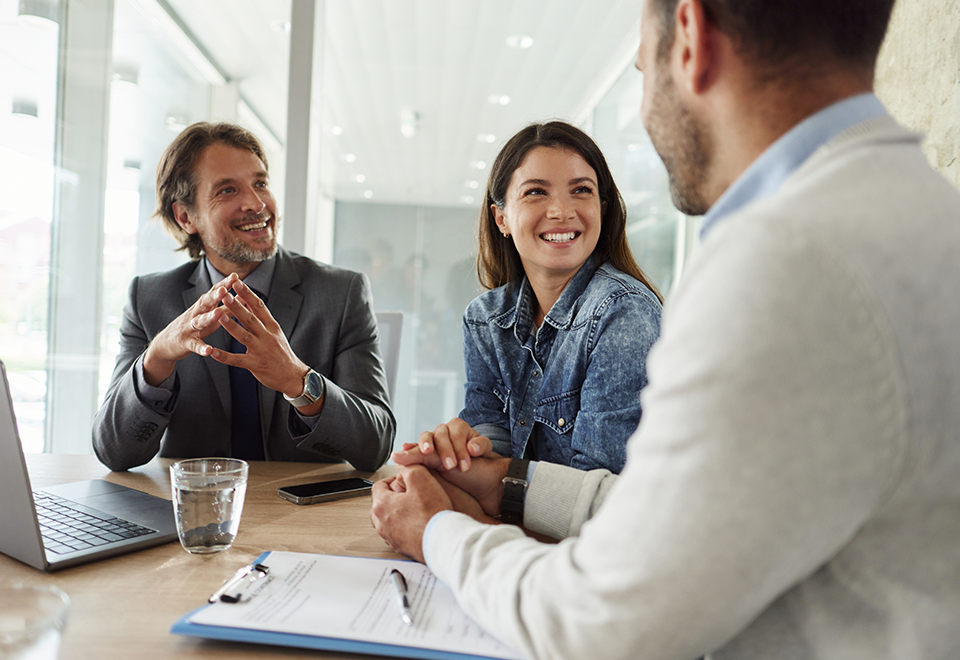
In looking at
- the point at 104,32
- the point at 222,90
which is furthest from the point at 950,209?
the point at 222,90

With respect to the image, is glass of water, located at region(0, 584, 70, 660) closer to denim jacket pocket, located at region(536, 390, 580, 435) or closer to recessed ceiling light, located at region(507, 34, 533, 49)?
denim jacket pocket, located at region(536, 390, 580, 435)

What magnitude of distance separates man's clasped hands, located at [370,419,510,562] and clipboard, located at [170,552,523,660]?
0.29 ft

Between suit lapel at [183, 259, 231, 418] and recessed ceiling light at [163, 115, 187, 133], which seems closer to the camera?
suit lapel at [183, 259, 231, 418]

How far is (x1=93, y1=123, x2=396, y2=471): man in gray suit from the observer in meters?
1.37

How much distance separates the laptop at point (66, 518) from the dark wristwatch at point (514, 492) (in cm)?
47

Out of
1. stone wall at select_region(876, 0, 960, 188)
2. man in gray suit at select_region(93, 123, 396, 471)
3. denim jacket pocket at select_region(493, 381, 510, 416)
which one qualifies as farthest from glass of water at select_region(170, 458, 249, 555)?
stone wall at select_region(876, 0, 960, 188)

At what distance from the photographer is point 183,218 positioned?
204cm

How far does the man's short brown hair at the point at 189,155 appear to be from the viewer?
198cm

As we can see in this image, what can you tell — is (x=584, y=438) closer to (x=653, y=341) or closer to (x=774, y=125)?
(x=653, y=341)

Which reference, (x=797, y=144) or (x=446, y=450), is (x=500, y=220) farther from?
(x=797, y=144)

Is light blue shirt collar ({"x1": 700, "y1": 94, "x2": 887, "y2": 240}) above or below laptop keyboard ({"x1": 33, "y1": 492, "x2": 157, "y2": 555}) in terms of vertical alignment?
above

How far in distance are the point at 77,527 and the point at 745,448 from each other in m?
0.91

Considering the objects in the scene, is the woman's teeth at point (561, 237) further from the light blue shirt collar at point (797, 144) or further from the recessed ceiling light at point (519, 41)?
the recessed ceiling light at point (519, 41)

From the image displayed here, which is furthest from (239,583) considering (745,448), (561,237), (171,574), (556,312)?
(561,237)
